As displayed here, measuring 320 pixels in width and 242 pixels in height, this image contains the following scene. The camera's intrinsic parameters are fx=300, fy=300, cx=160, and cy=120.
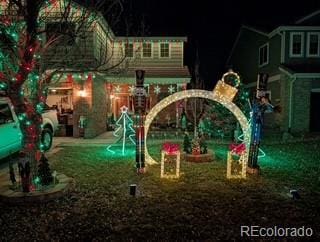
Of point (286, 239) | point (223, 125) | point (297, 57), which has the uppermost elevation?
point (297, 57)

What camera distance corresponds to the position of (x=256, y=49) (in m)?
23.9

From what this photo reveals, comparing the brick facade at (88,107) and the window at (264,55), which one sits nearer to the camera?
the brick facade at (88,107)

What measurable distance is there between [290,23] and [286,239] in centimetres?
1737

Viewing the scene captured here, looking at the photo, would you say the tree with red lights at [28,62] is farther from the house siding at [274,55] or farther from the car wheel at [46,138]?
the house siding at [274,55]

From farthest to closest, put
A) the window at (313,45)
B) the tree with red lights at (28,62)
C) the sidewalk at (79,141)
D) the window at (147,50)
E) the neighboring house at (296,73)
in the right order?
the window at (147,50)
the window at (313,45)
the neighboring house at (296,73)
the sidewalk at (79,141)
the tree with red lights at (28,62)

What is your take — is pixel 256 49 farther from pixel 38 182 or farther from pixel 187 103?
pixel 38 182

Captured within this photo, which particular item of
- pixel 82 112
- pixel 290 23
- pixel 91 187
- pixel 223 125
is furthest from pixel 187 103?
pixel 91 187

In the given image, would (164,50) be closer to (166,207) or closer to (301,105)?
(301,105)

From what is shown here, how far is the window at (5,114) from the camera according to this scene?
378 inches

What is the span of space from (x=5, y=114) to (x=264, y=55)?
1824 centimetres

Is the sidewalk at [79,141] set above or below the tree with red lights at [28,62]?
below

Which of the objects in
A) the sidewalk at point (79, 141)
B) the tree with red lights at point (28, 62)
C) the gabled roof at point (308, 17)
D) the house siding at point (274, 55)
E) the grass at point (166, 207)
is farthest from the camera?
the house siding at point (274, 55)

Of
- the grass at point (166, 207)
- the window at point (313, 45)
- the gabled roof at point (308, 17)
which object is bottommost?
the grass at point (166, 207)

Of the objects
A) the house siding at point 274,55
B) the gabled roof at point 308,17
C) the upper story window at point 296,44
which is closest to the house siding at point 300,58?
the upper story window at point 296,44
